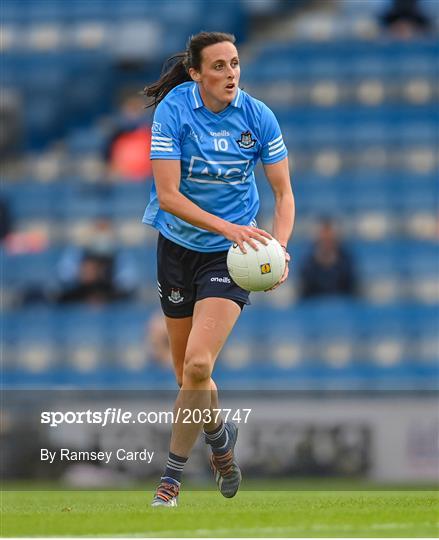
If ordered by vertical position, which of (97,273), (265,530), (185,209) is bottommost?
(97,273)

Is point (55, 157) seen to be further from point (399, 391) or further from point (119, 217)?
point (399, 391)

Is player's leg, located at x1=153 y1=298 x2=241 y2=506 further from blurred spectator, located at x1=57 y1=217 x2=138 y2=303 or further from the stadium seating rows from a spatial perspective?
blurred spectator, located at x1=57 y1=217 x2=138 y2=303

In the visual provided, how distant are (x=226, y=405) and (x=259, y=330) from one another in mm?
2240

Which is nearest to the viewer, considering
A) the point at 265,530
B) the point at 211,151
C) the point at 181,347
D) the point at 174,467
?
the point at 265,530

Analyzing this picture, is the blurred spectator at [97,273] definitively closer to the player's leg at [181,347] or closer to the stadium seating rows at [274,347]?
the stadium seating rows at [274,347]

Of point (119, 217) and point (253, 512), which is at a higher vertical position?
point (253, 512)

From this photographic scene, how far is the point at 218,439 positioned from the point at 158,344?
22.6 feet

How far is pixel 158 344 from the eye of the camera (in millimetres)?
13422

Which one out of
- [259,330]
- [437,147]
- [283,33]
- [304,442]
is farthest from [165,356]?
[283,33]

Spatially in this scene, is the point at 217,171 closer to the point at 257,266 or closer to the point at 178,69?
the point at 257,266

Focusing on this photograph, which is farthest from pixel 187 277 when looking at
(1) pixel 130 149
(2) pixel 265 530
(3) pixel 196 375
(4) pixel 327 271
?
(1) pixel 130 149

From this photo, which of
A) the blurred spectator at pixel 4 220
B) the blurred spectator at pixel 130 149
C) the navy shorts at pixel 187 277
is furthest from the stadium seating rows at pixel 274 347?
the navy shorts at pixel 187 277

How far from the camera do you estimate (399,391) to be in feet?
37.9

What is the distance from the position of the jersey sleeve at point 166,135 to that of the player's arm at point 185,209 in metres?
0.03
